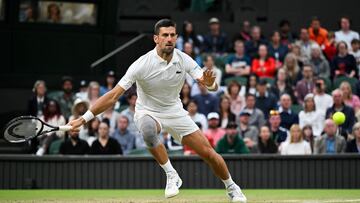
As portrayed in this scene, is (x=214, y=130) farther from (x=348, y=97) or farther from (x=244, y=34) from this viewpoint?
Answer: (x=244, y=34)

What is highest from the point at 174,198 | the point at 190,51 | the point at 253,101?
the point at 190,51

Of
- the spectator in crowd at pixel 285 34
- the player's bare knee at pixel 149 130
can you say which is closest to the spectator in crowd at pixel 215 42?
the spectator in crowd at pixel 285 34

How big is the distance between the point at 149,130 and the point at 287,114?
7017 millimetres

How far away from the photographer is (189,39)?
19.8 m

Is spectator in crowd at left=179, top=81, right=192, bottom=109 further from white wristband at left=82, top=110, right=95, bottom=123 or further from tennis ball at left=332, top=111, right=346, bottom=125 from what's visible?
white wristband at left=82, top=110, right=95, bottom=123

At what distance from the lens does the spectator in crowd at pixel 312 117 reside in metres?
17.0

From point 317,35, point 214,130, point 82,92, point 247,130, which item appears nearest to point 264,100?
point 247,130

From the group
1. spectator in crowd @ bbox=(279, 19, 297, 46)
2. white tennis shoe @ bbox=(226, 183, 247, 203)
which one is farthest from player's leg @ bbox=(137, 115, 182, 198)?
spectator in crowd @ bbox=(279, 19, 297, 46)

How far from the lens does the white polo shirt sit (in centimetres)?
1072

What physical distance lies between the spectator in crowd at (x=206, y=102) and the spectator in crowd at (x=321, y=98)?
1826 millimetres

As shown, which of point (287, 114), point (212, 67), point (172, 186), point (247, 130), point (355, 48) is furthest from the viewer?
point (355, 48)

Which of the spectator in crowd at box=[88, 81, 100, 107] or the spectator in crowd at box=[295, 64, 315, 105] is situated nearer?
the spectator in crowd at box=[88, 81, 100, 107]

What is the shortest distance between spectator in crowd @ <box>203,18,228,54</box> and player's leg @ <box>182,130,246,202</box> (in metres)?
9.25

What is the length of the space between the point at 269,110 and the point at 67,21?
18.2ft
